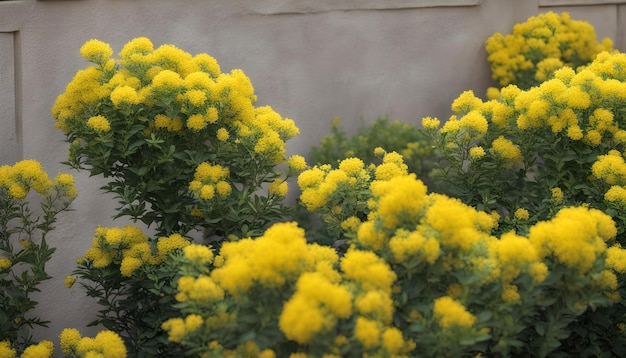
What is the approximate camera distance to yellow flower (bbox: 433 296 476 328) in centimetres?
282

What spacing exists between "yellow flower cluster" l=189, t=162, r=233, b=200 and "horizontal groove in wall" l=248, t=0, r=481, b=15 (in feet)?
7.17

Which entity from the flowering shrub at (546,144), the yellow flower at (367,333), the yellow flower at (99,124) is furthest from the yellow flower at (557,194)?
the yellow flower at (99,124)

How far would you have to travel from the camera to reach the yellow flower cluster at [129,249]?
12.2ft

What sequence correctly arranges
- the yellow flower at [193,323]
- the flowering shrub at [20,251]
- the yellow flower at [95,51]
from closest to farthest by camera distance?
the yellow flower at [193,323], the yellow flower at [95,51], the flowering shrub at [20,251]

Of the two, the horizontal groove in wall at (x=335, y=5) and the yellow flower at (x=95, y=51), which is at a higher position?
the horizontal groove in wall at (x=335, y=5)

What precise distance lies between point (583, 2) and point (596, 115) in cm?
378

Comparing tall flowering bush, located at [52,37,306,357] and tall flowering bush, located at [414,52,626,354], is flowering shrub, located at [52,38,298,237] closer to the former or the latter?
tall flowering bush, located at [52,37,306,357]

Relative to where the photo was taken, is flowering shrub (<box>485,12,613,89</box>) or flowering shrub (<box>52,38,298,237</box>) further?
flowering shrub (<box>485,12,613,89</box>)

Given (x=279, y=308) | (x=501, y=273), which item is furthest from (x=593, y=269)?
(x=279, y=308)

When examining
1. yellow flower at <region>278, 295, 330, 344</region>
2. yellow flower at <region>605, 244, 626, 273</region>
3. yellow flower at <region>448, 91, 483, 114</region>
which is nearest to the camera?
yellow flower at <region>278, 295, 330, 344</region>

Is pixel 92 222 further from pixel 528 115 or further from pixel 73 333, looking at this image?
pixel 528 115

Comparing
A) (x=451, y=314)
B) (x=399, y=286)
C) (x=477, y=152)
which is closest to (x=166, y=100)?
Result: (x=399, y=286)

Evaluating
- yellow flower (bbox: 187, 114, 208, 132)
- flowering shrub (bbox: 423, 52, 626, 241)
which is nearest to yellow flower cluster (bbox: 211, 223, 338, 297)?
yellow flower (bbox: 187, 114, 208, 132)

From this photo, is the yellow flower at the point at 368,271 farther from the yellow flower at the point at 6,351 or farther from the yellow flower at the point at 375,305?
the yellow flower at the point at 6,351
